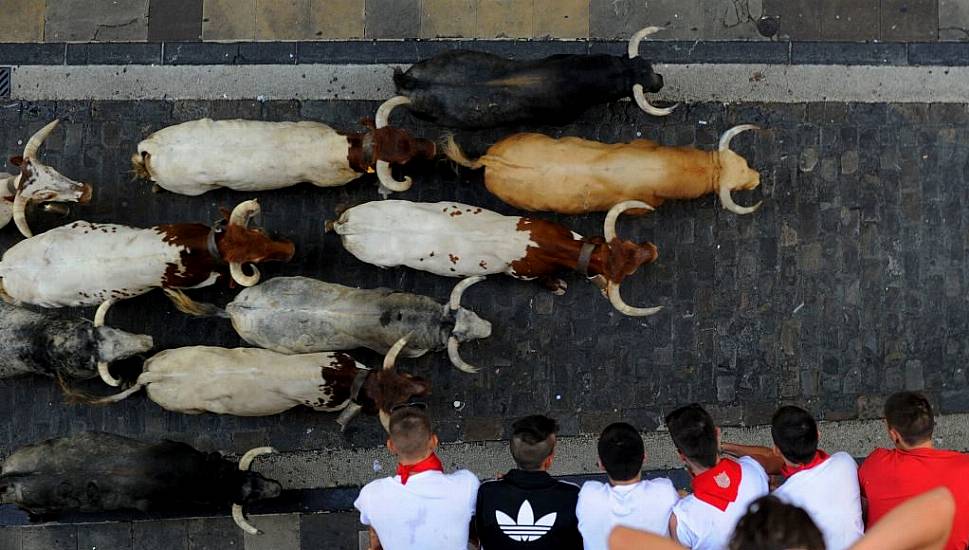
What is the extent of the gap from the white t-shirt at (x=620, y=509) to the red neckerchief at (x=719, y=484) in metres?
0.17

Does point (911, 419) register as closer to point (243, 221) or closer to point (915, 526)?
point (915, 526)

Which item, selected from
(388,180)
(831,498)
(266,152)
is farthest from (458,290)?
(831,498)

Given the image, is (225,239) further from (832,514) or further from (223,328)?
(832,514)

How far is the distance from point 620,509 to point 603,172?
268 cm

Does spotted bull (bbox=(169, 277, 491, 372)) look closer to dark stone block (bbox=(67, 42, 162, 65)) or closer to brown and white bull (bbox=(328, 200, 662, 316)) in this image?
brown and white bull (bbox=(328, 200, 662, 316))

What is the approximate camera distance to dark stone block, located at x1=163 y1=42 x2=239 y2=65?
25.1 ft

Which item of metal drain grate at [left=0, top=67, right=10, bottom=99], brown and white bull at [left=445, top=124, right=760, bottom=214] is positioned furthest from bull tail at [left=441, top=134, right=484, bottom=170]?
metal drain grate at [left=0, top=67, right=10, bottom=99]

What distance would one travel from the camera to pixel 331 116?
24.6ft

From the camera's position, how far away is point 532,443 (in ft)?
16.4

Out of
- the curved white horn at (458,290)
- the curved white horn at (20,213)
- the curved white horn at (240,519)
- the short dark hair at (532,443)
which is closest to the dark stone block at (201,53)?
the curved white horn at (20,213)

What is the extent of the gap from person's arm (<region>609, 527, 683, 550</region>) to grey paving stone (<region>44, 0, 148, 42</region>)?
20.0ft

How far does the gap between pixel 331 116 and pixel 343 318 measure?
1.93 m

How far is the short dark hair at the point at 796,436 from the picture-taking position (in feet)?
16.3

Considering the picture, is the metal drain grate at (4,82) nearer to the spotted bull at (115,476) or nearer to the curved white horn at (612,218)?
the spotted bull at (115,476)
